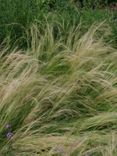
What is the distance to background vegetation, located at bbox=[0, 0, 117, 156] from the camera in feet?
12.1

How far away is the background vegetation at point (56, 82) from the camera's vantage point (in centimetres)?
368

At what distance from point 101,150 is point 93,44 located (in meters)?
1.48

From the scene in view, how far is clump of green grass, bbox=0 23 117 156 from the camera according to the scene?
3.65 meters

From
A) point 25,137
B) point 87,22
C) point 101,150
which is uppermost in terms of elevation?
point 87,22

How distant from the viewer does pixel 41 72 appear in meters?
4.48

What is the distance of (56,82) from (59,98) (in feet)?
0.79

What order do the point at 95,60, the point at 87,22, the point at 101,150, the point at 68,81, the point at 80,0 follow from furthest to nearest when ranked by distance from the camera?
the point at 80,0, the point at 87,22, the point at 95,60, the point at 68,81, the point at 101,150

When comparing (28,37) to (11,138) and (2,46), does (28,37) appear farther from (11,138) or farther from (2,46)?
(11,138)

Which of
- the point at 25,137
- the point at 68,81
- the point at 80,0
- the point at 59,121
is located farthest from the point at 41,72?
the point at 80,0

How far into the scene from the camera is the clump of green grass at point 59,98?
3.65 m

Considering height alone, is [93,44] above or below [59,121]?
above

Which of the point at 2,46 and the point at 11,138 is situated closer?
the point at 11,138

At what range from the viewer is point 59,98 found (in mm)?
4133

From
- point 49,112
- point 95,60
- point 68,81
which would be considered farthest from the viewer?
point 95,60
